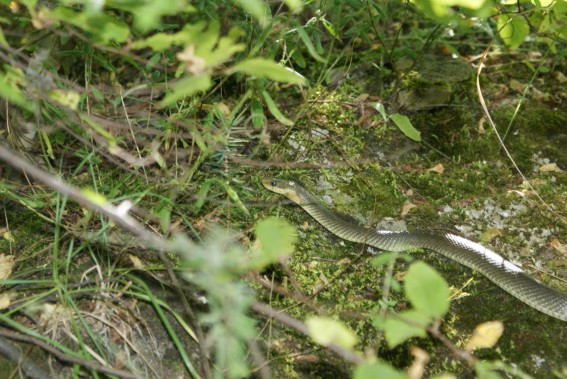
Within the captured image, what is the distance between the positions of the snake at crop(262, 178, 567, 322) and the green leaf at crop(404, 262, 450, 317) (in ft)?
6.84

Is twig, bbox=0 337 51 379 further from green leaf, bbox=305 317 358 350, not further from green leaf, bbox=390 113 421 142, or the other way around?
green leaf, bbox=390 113 421 142

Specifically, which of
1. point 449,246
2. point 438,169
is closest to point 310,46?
point 449,246

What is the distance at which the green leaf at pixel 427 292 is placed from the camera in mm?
1640

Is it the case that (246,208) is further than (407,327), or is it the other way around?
(246,208)

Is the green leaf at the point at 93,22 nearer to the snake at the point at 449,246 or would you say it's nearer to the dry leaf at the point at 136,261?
the dry leaf at the point at 136,261

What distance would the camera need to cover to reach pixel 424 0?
9.63 ft

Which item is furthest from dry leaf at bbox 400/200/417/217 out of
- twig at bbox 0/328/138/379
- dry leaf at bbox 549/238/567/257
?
twig at bbox 0/328/138/379

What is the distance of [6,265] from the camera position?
10.7 ft

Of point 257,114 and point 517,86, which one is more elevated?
point 517,86

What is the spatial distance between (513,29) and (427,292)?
3.61 m

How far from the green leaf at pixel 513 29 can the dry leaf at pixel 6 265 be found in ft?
12.6

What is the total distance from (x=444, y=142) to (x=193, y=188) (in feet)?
7.07

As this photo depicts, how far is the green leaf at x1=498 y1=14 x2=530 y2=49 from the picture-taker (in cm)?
447

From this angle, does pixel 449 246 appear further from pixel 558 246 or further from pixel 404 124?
pixel 404 124
